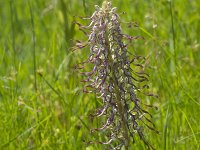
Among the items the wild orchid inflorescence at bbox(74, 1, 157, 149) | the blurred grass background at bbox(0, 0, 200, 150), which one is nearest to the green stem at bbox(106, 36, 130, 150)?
the wild orchid inflorescence at bbox(74, 1, 157, 149)

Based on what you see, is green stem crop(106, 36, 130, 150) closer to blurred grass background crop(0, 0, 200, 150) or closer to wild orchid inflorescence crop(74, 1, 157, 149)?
wild orchid inflorescence crop(74, 1, 157, 149)

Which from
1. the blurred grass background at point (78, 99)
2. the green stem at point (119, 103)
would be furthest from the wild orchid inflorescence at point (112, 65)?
the blurred grass background at point (78, 99)

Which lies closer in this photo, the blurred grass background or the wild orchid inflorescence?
the wild orchid inflorescence

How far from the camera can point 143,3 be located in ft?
18.7

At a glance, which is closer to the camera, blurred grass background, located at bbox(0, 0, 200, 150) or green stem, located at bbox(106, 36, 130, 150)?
green stem, located at bbox(106, 36, 130, 150)

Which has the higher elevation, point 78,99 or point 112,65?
point 112,65

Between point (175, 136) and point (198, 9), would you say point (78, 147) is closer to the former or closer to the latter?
point (175, 136)

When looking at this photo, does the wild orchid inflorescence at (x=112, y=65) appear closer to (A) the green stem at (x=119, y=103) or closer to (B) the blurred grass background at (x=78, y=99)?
(A) the green stem at (x=119, y=103)

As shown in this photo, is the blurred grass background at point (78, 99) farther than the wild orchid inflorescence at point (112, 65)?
Yes

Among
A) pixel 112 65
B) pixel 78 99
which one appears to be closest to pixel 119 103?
pixel 112 65

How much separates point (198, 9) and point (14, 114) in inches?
101

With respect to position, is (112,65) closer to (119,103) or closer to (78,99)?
(119,103)

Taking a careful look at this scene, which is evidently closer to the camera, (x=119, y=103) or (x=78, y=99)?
(x=119, y=103)

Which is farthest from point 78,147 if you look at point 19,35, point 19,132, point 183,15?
point 19,35
